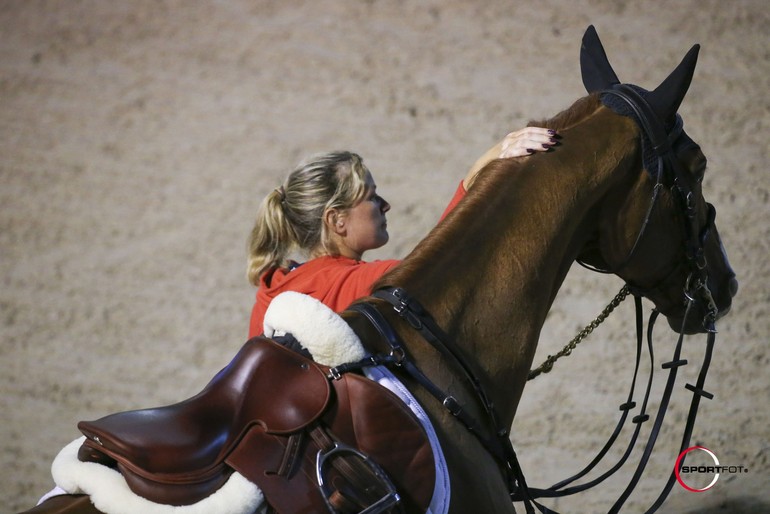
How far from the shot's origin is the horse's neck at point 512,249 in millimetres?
1224

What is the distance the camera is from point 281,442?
104 centimetres

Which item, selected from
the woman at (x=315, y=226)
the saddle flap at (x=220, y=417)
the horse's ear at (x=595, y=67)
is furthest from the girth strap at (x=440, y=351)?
the horse's ear at (x=595, y=67)

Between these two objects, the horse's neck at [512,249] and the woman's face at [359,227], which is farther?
the woman's face at [359,227]

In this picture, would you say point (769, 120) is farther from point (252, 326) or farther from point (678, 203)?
point (252, 326)

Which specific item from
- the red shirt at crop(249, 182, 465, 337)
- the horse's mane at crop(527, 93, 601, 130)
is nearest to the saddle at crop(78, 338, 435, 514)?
the red shirt at crop(249, 182, 465, 337)

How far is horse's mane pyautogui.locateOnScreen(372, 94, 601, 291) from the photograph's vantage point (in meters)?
1.23

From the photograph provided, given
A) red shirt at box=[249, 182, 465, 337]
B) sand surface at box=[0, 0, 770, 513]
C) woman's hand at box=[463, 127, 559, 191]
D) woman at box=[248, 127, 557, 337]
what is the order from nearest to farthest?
woman's hand at box=[463, 127, 559, 191]
red shirt at box=[249, 182, 465, 337]
woman at box=[248, 127, 557, 337]
sand surface at box=[0, 0, 770, 513]

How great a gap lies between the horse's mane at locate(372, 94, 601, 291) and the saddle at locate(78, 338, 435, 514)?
224 millimetres

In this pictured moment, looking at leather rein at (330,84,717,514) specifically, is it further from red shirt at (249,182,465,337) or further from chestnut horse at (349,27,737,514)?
red shirt at (249,182,465,337)

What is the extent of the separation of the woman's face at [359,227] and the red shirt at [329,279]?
0.03 m

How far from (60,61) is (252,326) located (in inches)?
98.2

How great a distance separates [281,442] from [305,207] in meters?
0.68

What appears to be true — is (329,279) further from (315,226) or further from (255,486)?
(255,486)

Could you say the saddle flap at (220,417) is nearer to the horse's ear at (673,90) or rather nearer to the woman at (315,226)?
the woman at (315,226)
